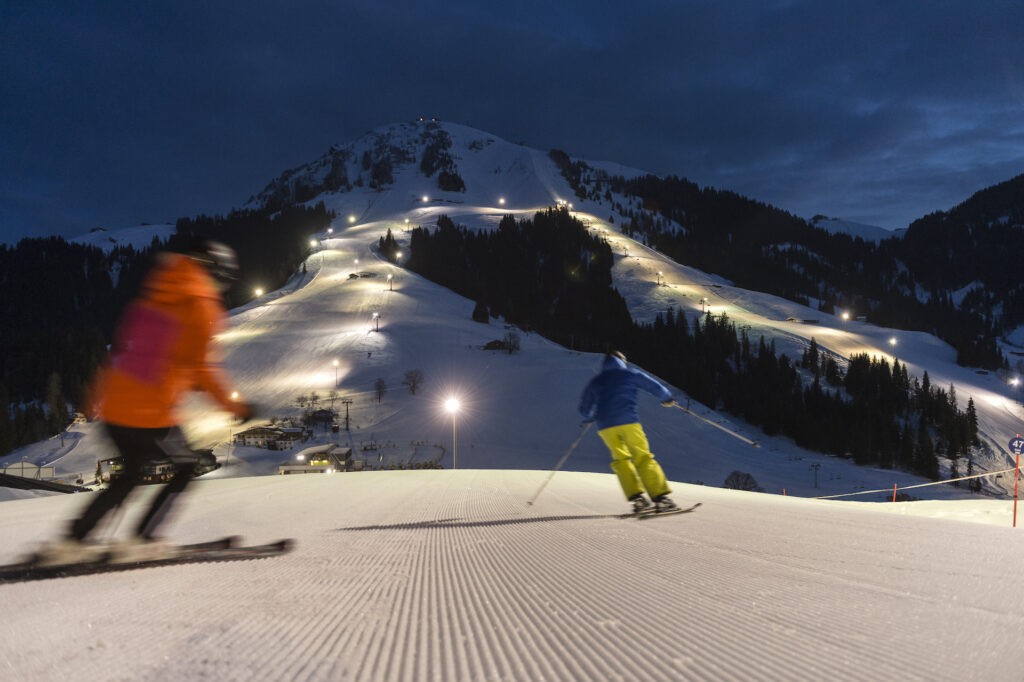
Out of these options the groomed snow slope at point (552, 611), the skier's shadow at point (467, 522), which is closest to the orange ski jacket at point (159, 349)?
the groomed snow slope at point (552, 611)

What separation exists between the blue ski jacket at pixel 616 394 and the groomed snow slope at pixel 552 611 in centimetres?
160

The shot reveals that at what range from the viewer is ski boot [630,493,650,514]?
536 cm

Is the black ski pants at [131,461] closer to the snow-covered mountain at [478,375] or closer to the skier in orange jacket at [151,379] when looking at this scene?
the skier in orange jacket at [151,379]

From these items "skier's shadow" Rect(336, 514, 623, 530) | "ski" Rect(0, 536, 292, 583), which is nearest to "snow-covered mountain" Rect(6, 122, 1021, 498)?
"ski" Rect(0, 536, 292, 583)

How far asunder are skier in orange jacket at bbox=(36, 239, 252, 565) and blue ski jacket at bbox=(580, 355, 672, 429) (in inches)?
150

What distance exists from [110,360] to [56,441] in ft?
251

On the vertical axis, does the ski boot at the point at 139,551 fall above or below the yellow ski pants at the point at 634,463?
below

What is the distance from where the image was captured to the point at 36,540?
13.5ft

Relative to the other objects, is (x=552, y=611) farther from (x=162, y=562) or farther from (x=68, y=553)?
(x=68, y=553)

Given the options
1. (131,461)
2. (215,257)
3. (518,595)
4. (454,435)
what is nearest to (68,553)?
(131,461)

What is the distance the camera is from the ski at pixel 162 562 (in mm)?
2914

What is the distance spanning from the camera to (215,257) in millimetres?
3408

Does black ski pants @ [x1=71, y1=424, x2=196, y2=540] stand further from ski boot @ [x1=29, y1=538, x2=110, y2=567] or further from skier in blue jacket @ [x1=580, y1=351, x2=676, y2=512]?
skier in blue jacket @ [x1=580, y1=351, x2=676, y2=512]

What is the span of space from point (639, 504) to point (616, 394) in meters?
1.23
